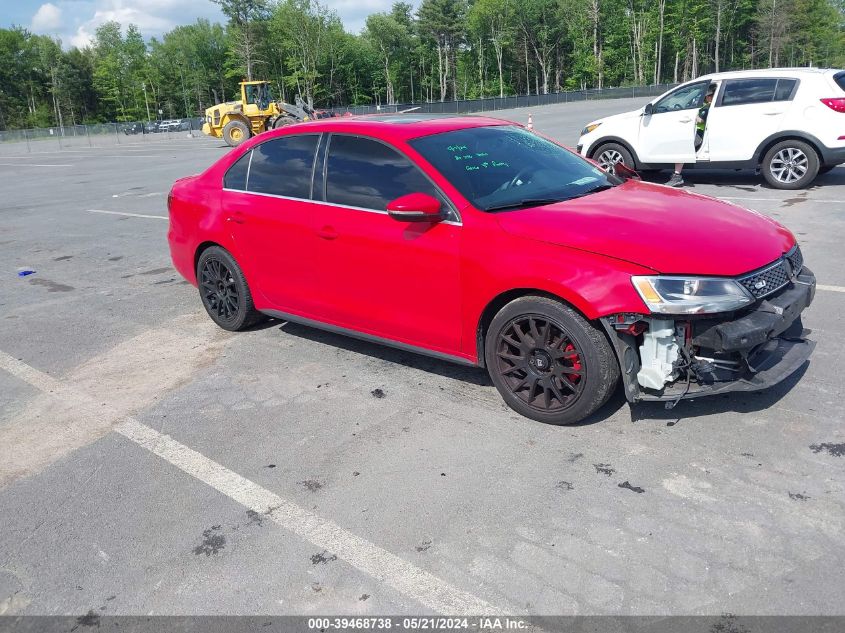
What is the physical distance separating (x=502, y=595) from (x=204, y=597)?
3.79ft

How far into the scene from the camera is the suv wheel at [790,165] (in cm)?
1035

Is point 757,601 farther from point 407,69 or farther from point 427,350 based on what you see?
point 407,69

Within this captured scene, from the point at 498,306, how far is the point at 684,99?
343 inches

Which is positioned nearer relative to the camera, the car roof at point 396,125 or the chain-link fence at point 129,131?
the car roof at point 396,125

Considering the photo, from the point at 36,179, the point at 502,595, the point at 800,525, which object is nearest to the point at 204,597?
the point at 502,595

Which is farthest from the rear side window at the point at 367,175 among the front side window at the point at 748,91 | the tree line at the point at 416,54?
the tree line at the point at 416,54

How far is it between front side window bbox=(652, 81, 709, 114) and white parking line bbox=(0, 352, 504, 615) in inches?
387

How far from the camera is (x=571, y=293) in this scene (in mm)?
3598

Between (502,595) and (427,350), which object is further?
(427,350)

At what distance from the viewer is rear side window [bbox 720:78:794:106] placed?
10.5m

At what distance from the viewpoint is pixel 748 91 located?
10641 mm

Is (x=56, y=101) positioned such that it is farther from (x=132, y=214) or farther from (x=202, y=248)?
(x=202, y=248)

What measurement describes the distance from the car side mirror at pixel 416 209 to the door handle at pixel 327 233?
0.65 m

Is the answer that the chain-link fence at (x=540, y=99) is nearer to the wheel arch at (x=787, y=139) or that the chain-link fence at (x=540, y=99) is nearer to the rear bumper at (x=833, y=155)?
the wheel arch at (x=787, y=139)
